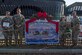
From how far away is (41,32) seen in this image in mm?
12023

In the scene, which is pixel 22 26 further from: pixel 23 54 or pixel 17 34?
pixel 23 54

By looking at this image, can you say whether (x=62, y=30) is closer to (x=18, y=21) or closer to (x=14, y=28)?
(x=18, y=21)

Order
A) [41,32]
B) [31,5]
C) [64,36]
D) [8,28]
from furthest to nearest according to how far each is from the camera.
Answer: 1. [31,5]
2. [8,28]
3. [64,36]
4. [41,32]

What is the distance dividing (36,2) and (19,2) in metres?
1.87

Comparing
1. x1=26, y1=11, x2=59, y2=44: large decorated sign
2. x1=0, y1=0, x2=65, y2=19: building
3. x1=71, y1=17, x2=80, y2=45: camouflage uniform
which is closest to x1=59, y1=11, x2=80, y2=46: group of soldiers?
x1=71, y1=17, x2=80, y2=45: camouflage uniform

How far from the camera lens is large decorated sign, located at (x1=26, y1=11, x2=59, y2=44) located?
12.0 m

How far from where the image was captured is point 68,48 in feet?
38.4

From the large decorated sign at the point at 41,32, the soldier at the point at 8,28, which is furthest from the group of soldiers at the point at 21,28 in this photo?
the large decorated sign at the point at 41,32

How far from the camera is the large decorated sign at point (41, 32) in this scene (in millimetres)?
12016

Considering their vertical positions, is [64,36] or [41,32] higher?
[41,32]

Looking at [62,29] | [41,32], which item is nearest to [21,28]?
[41,32]

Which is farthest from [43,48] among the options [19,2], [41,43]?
[19,2]

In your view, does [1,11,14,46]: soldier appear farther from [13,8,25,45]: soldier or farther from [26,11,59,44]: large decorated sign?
[26,11,59,44]: large decorated sign

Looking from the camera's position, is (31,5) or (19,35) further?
(31,5)
